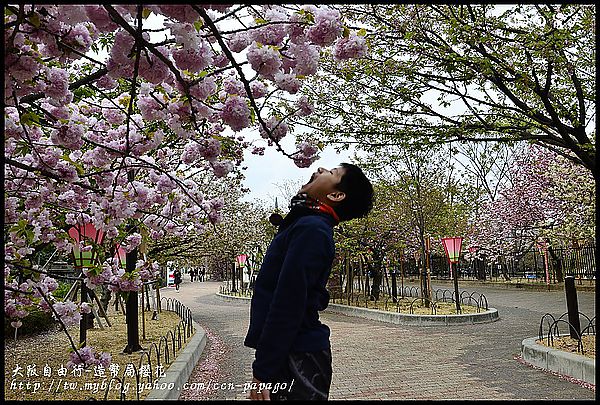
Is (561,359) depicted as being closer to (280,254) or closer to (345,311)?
(280,254)

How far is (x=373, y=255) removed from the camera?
1694 cm

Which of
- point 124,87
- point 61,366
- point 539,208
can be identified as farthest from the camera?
point 539,208

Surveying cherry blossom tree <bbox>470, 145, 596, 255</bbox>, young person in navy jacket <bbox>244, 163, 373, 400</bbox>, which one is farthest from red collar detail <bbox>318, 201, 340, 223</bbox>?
cherry blossom tree <bbox>470, 145, 596, 255</bbox>

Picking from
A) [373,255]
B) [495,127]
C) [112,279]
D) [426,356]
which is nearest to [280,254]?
[112,279]

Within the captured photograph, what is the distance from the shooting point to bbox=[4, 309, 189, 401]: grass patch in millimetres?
5336

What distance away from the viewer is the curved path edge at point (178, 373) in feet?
16.4

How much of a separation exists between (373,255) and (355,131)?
1007cm

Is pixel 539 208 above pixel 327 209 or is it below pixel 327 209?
above

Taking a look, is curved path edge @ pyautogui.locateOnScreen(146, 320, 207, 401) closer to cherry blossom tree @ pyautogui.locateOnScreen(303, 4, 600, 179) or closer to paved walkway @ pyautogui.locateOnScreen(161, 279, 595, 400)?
paved walkway @ pyautogui.locateOnScreen(161, 279, 595, 400)

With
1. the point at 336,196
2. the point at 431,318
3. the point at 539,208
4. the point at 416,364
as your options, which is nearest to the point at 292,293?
the point at 336,196

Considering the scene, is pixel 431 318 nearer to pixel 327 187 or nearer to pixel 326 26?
pixel 327 187

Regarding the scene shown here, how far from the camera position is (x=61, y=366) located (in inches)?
266

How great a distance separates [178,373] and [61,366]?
1.80m

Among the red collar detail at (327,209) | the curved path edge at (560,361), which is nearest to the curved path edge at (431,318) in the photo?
the curved path edge at (560,361)
